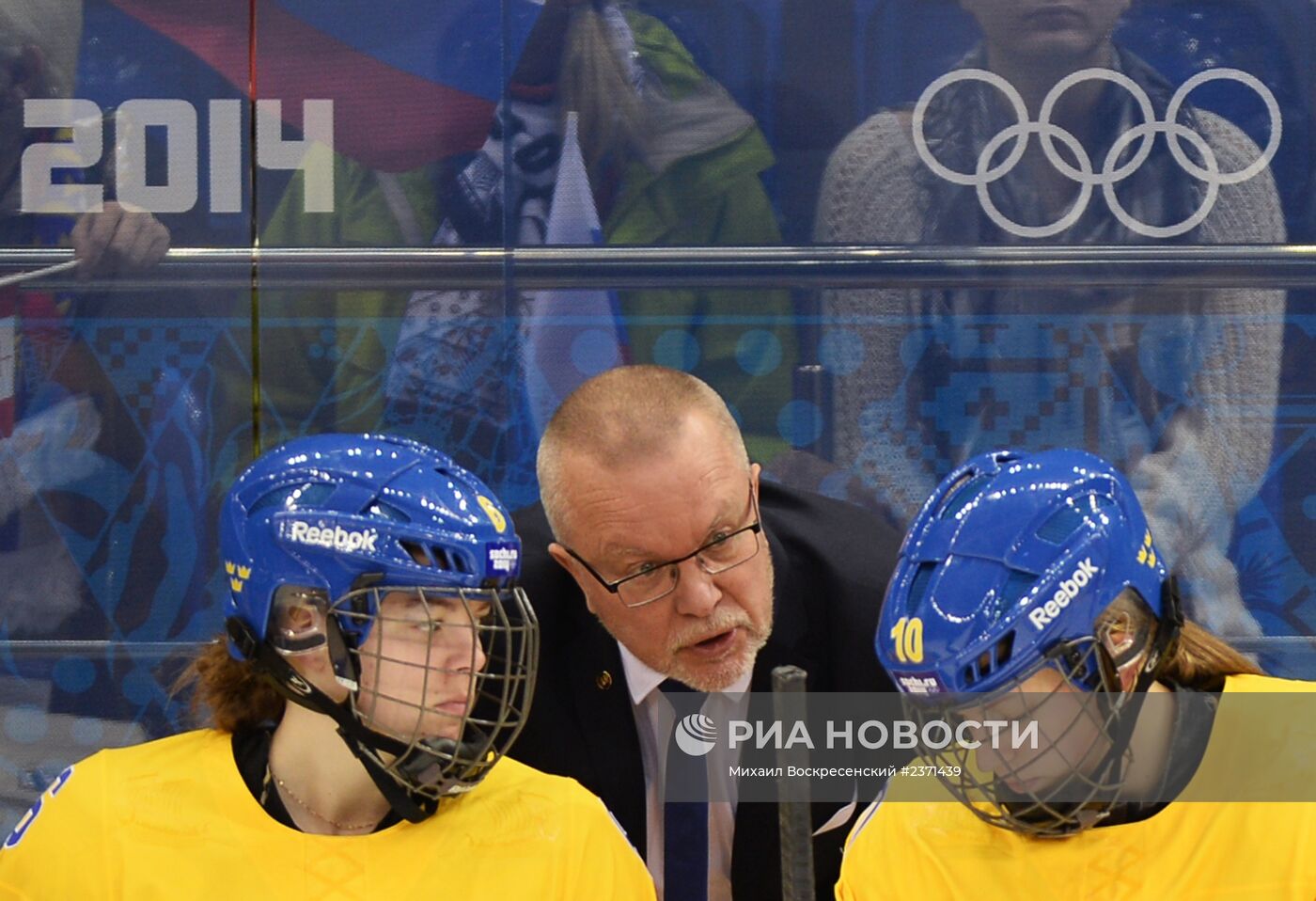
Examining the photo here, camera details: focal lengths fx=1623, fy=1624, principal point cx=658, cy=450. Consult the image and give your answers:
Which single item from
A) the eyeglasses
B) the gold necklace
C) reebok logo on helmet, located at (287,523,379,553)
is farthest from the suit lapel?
reebok logo on helmet, located at (287,523,379,553)

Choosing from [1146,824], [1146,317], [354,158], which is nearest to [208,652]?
[354,158]

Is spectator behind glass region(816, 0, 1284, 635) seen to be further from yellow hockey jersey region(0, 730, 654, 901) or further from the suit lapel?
yellow hockey jersey region(0, 730, 654, 901)

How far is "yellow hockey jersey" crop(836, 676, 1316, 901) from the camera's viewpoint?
6.35 ft

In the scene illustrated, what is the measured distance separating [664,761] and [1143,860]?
90 cm

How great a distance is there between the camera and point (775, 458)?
9.20 ft

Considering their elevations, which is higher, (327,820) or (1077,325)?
(1077,325)

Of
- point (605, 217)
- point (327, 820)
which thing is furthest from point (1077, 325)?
point (327, 820)

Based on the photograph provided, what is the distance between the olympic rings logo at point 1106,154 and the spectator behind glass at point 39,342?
4.64 feet

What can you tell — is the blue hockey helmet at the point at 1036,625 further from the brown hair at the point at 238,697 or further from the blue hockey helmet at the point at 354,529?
the brown hair at the point at 238,697

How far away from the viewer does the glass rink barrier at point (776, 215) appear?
2.77 meters

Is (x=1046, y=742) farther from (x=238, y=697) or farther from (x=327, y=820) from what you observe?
(x=238, y=697)

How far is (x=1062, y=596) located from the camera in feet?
5.75

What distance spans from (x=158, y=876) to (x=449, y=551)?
1.86 feet

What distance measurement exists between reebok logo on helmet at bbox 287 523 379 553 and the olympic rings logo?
1317 mm
